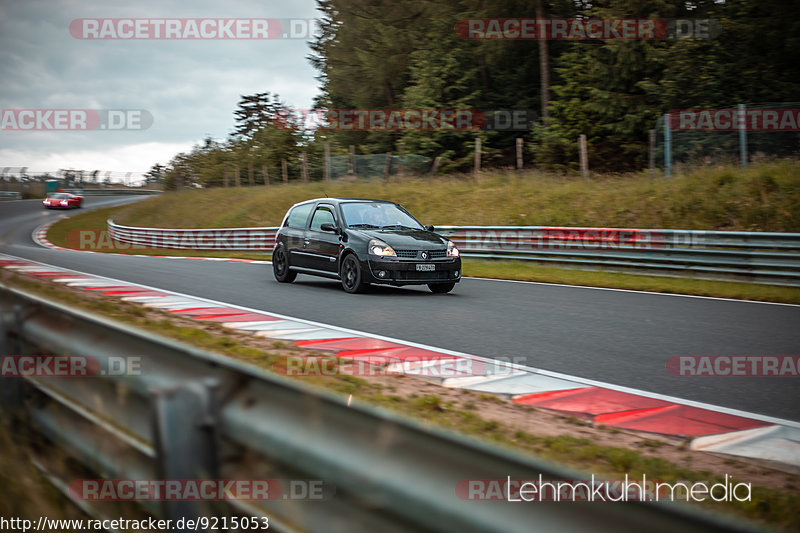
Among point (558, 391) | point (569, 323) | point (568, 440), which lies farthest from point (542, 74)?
point (568, 440)

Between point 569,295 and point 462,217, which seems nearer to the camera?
point 569,295

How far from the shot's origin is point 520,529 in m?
1.50

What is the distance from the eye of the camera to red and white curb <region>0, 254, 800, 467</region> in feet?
15.4

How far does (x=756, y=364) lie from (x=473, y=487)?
6251mm

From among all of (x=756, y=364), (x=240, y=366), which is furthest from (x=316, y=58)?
(x=240, y=366)

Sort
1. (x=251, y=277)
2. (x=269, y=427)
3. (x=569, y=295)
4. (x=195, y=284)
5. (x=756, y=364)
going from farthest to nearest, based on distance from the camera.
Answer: (x=251, y=277) → (x=195, y=284) → (x=569, y=295) → (x=756, y=364) → (x=269, y=427)

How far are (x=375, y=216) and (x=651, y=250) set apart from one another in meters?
6.30

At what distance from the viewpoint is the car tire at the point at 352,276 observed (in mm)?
12398

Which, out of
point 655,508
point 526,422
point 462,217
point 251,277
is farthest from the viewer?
point 462,217

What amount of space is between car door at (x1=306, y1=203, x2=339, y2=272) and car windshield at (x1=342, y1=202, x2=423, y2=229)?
0.31m

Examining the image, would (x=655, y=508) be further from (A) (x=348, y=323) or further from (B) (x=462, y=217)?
(B) (x=462, y=217)

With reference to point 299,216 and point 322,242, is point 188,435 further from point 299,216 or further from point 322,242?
point 299,216
